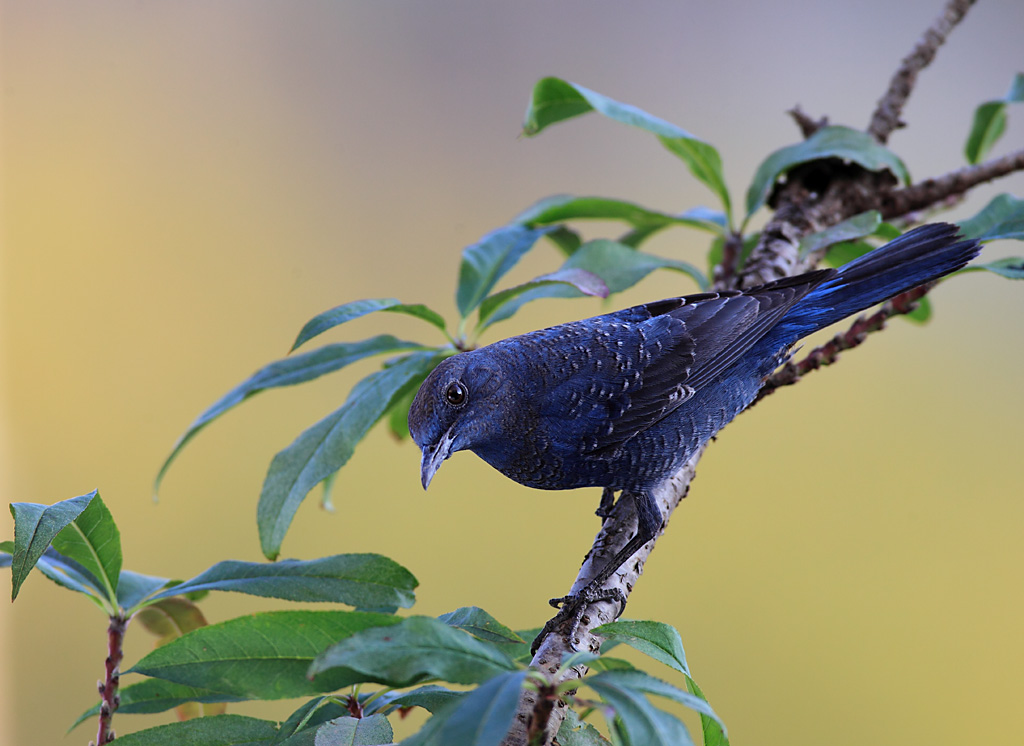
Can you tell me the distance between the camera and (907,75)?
1846 millimetres

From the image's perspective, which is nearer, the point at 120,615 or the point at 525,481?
the point at 120,615

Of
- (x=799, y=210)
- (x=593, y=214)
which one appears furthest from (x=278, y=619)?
(x=799, y=210)

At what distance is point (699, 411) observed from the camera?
1.42 meters

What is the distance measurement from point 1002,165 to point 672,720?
1520mm

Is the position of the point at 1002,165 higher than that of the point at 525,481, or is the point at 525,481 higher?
the point at 1002,165

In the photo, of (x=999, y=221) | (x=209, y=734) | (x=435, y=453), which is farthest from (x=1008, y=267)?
(x=209, y=734)

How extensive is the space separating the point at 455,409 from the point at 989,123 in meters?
1.56

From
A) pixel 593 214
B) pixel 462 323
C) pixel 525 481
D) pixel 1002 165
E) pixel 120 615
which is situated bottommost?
pixel 120 615

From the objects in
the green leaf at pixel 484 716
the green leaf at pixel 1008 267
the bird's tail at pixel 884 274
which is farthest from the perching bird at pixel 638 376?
the green leaf at pixel 484 716

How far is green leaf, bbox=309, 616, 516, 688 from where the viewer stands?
0.68 metres

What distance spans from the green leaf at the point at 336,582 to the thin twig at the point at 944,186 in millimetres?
1392

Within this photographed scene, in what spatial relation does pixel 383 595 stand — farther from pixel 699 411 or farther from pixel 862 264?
pixel 862 264

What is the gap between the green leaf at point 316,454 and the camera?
123 centimetres

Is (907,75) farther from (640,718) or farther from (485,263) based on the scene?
(640,718)
